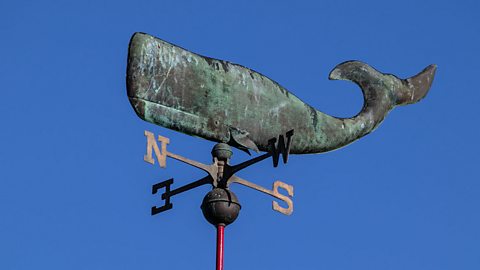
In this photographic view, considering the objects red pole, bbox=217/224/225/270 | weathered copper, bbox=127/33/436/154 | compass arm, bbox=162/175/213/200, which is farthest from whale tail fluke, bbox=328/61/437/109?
red pole, bbox=217/224/225/270

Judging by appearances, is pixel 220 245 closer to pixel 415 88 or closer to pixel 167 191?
pixel 167 191

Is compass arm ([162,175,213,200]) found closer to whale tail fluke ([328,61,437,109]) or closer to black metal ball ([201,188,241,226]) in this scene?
black metal ball ([201,188,241,226])

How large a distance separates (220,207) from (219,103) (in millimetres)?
477

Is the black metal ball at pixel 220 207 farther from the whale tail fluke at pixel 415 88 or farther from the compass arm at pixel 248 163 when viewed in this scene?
the whale tail fluke at pixel 415 88

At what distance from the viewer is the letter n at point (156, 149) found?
5.27 metres

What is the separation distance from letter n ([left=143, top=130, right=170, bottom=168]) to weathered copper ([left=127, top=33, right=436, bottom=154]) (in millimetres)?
236

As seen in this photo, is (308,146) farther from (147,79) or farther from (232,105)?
(147,79)

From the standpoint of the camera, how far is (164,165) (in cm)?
528

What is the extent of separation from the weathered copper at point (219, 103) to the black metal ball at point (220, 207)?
249 millimetres

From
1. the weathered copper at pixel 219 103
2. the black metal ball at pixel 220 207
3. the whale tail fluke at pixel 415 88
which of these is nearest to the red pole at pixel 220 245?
the black metal ball at pixel 220 207

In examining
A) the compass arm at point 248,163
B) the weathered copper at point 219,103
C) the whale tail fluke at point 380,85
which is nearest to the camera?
the weathered copper at point 219,103

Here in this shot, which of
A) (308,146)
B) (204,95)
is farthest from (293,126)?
(204,95)

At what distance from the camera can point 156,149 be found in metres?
5.30

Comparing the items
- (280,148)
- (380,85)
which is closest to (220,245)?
(280,148)
